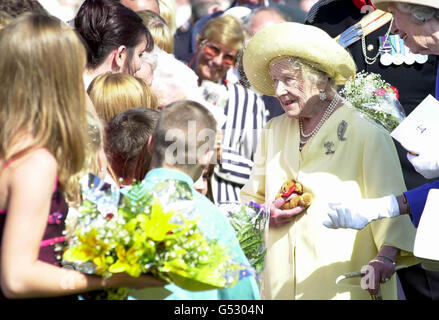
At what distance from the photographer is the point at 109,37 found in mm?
4434

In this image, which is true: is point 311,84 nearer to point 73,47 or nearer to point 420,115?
point 420,115

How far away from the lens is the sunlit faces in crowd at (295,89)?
412cm

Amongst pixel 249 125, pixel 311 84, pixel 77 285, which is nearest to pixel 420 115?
pixel 311 84

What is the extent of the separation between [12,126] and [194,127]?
703mm

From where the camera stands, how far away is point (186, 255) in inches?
103

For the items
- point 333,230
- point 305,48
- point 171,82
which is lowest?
point 333,230

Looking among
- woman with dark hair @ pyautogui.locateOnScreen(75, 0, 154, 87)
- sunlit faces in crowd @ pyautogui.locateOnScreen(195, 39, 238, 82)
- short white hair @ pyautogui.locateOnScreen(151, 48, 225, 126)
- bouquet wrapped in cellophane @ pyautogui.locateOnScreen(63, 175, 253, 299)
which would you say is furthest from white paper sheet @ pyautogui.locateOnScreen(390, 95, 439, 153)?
sunlit faces in crowd @ pyautogui.locateOnScreen(195, 39, 238, 82)

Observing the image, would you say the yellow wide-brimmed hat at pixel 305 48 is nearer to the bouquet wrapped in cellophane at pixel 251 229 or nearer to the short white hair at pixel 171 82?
the short white hair at pixel 171 82

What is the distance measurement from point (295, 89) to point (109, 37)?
3.63 feet

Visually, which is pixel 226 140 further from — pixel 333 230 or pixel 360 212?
pixel 360 212

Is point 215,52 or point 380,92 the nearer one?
point 380,92

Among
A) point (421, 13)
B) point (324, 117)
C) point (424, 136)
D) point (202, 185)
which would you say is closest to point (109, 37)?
point (202, 185)

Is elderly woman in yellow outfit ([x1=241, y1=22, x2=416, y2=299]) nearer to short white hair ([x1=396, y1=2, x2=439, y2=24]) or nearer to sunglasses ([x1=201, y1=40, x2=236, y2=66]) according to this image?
short white hair ([x1=396, y1=2, x2=439, y2=24])

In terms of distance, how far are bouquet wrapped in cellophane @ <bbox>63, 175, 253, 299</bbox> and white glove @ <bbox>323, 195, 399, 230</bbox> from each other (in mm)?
1044
